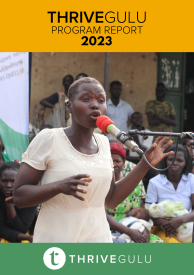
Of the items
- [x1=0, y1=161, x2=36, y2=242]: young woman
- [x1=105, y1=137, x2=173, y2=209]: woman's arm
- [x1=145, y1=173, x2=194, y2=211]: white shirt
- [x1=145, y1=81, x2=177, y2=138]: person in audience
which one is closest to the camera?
[x1=105, y1=137, x2=173, y2=209]: woman's arm

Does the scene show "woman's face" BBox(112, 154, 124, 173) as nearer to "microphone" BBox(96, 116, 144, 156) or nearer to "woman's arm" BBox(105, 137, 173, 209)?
"woman's arm" BBox(105, 137, 173, 209)

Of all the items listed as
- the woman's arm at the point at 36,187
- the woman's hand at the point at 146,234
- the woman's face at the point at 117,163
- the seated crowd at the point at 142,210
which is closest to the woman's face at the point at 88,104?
the woman's arm at the point at 36,187

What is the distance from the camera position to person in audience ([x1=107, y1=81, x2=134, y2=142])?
682 centimetres

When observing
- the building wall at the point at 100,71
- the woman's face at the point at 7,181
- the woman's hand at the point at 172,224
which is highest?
the building wall at the point at 100,71

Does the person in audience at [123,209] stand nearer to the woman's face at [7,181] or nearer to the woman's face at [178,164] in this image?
the woman's face at [178,164]

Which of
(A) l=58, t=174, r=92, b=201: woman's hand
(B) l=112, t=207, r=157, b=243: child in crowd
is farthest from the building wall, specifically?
(A) l=58, t=174, r=92, b=201: woman's hand

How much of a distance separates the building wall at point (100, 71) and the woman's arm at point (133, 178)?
472cm

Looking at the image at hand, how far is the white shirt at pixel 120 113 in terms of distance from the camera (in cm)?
680

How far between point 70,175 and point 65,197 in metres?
0.12

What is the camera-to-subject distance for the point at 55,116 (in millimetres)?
5707
